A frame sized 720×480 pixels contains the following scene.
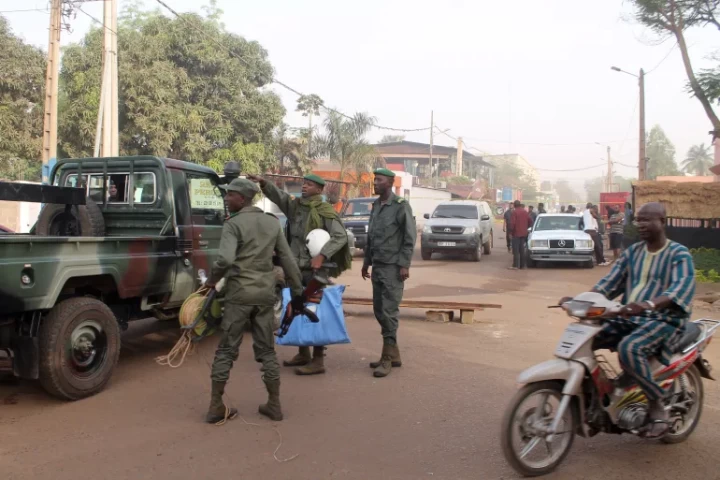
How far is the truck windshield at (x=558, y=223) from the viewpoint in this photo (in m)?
17.1

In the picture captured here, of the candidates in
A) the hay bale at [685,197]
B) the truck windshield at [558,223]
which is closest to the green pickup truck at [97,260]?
the truck windshield at [558,223]

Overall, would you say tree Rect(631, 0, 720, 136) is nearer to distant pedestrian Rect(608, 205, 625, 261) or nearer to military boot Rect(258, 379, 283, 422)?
distant pedestrian Rect(608, 205, 625, 261)

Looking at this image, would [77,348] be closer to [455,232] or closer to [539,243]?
[539,243]

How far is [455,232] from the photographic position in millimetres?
17969

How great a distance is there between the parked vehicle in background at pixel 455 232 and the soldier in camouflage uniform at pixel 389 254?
11872 millimetres

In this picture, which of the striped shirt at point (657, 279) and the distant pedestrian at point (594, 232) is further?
the distant pedestrian at point (594, 232)

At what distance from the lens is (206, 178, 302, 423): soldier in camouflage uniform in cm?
448

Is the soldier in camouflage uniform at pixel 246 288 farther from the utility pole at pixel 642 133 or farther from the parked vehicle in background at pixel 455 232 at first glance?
the utility pole at pixel 642 133

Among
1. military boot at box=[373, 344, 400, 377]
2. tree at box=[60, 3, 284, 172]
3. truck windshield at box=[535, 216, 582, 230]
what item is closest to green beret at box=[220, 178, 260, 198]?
military boot at box=[373, 344, 400, 377]

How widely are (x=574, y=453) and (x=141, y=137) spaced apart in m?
22.9

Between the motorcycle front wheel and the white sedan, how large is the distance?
1316cm

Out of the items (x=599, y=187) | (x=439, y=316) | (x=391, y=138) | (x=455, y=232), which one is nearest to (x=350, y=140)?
(x=455, y=232)

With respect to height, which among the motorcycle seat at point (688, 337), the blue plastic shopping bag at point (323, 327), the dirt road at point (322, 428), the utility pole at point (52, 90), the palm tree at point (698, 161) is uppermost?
the palm tree at point (698, 161)

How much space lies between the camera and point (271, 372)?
182 inches
